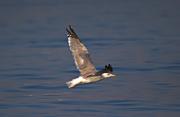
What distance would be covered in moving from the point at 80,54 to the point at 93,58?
27.1 ft

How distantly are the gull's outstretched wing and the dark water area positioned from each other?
3.46ft

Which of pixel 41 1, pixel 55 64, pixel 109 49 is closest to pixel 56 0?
pixel 41 1

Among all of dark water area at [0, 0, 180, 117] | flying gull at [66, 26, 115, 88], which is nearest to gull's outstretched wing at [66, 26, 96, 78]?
flying gull at [66, 26, 115, 88]

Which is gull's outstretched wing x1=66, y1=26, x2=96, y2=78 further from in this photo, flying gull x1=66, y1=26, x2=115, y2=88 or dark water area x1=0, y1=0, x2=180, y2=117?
dark water area x1=0, y1=0, x2=180, y2=117

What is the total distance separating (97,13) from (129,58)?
12.7m

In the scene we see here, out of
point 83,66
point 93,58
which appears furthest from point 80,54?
point 93,58

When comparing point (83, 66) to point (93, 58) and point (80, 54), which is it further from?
point (93, 58)

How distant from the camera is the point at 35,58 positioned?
70.7 feet

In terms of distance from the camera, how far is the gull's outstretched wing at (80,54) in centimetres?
1281

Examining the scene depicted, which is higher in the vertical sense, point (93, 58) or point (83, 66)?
point (93, 58)

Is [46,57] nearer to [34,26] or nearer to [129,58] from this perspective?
[129,58]

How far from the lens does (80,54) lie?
1302cm

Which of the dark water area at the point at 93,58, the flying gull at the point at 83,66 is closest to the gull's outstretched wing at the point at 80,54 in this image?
the flying gull at the point at 83,66

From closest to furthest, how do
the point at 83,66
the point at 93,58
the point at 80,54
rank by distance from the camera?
1. the point at 80,54
2. the point at 83,66
3. the point at 93,58
